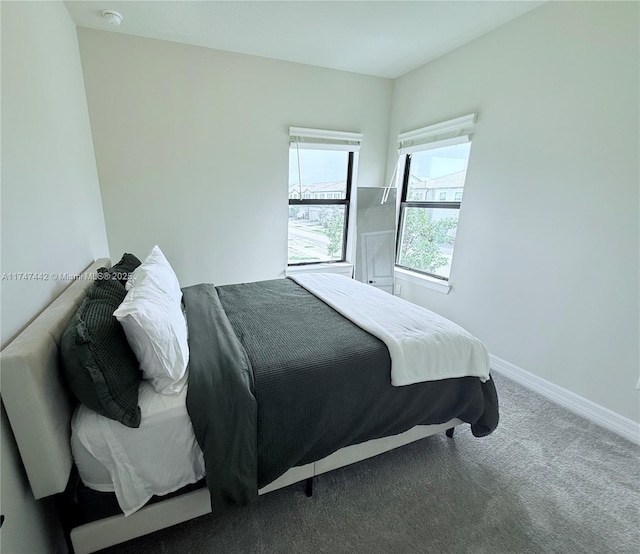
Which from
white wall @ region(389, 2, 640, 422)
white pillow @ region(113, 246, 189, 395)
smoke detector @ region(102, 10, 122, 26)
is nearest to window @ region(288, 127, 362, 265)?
white wall @ region(389, 2, 640, 422)

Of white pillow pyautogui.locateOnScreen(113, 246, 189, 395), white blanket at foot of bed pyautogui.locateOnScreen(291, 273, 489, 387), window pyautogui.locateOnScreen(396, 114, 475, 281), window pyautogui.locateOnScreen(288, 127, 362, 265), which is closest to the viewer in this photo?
white pillow pyautogui.locateOnScreen(113, 246, 189, 395)

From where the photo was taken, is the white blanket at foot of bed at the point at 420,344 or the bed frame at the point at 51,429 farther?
the white blanket at foot of bed at the point at 420,344

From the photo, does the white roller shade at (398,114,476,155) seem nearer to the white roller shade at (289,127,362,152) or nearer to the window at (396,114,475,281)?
the window at (396,114,475,281)

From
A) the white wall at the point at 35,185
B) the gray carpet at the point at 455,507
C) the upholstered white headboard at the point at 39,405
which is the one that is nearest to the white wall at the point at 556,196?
the gray carpet at the point at 455,507

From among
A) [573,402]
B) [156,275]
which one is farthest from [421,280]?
[156,275]

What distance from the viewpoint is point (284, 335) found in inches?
62.1

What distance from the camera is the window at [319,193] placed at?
3.30 meters

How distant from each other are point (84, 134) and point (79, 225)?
911mm

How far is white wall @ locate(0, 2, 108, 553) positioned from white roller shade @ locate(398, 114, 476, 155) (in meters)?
2.86

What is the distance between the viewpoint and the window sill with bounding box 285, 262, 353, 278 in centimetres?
358

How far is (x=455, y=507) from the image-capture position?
1428 mm

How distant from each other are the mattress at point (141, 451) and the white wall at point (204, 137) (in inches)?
85.6

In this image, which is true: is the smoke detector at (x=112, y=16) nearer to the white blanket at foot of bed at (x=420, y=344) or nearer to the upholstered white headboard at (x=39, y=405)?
the upholstered white headboard at (x=39, y=405)

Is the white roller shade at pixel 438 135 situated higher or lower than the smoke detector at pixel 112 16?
lower
